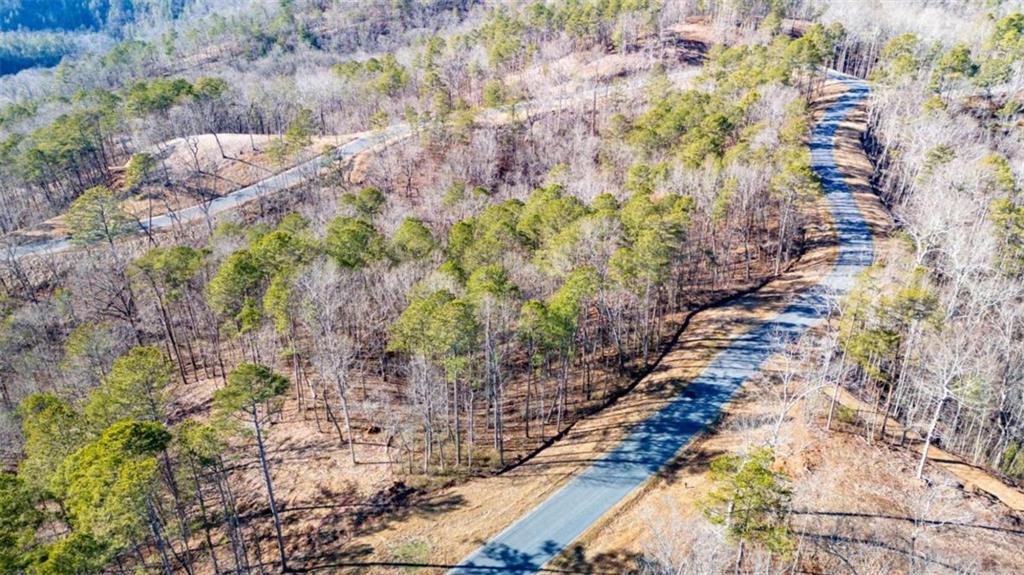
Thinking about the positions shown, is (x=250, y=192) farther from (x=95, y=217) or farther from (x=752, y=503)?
(x=752, y=503)

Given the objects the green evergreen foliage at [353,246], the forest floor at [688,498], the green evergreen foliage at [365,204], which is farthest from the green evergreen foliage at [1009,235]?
the green evergreen foliage at [365,204]

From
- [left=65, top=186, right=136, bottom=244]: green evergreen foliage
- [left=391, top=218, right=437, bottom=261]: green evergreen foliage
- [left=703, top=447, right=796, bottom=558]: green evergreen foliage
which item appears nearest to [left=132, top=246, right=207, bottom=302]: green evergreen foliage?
[left=65, top=186, right=136, bottom=244]: green evergreen foliage

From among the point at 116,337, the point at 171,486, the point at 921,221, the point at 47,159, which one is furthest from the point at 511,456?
the point at 47,159

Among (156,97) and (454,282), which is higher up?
(156,97)

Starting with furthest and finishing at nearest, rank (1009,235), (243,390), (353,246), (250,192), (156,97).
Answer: (156,97) → (250,192) → (1009,235) → (353,246) → (243,390)

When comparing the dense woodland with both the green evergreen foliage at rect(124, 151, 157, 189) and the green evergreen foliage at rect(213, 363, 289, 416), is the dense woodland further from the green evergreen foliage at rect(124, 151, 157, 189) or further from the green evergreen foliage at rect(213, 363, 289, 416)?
the green evergreen foliage at rect(124, 151, 157, 189)

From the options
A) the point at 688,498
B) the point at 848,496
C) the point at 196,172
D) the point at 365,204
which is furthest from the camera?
the point at 196,172


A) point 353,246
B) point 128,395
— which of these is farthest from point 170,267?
point 128,395
